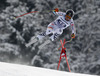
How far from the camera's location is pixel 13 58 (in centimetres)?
1256

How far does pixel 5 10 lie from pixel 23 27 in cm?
182

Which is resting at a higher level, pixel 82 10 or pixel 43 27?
pixel 82 10

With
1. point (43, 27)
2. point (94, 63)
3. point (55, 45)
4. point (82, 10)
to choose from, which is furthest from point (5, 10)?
point (94, 63)

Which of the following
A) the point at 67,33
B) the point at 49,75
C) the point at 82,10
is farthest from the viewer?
the point at 67,33

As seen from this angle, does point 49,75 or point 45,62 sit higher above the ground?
point 45,62

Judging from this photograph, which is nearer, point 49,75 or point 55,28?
point 49,75

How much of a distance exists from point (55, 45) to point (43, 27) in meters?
1.56

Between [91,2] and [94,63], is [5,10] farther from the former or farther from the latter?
[94,63]

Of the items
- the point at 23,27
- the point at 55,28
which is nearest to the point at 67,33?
the point at 23,27

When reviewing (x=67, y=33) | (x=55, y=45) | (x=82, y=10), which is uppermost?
(x=82, y=10)

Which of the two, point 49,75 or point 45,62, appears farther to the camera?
point 45,62

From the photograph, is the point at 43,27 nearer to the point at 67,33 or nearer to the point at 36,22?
the point at 36,22

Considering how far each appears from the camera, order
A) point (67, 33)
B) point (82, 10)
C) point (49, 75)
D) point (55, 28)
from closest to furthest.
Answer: point (49, 75) < point (55, 28) < point (82, 10) < point (67, 33)

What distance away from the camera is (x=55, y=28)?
4.77m
